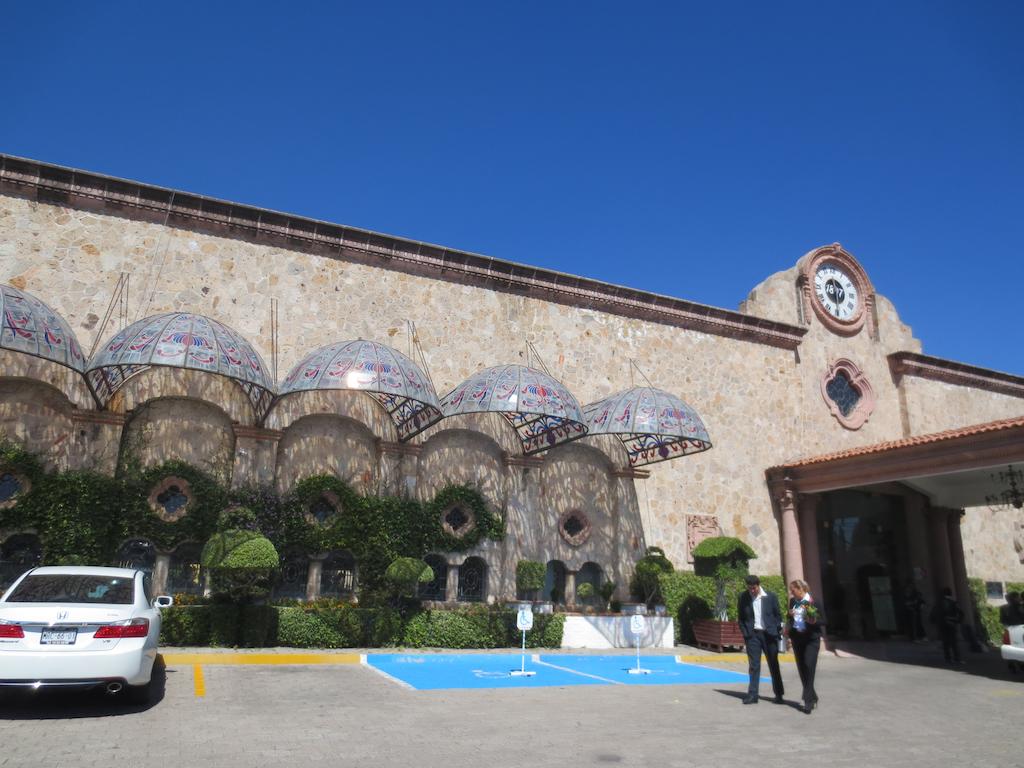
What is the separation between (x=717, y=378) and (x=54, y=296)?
1771 cm

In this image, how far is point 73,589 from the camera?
882cm

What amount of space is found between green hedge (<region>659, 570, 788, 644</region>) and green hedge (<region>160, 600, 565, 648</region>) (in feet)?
11.4

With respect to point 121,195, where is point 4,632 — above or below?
below

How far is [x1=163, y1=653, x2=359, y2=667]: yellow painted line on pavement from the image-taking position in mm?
12430

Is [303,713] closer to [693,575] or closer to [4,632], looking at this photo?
[4,632]

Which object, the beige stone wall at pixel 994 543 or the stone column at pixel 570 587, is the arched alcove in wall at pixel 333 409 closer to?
the stone column at pixel 570 587

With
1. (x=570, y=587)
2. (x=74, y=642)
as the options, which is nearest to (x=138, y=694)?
(x=74, y=642)

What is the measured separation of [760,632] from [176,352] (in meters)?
11.0

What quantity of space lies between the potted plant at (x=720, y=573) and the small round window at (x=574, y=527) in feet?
9.88

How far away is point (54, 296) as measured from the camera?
52.2ft

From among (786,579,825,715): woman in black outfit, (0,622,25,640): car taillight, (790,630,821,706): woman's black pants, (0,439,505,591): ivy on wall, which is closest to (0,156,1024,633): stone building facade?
(0,439,505,591): ivy on wall

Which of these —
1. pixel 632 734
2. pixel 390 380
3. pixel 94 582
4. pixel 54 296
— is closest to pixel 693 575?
pixel 390 380

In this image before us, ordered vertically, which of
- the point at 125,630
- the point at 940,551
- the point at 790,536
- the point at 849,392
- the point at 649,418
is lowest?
the point at 125,630

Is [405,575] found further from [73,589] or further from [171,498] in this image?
[73,589]
